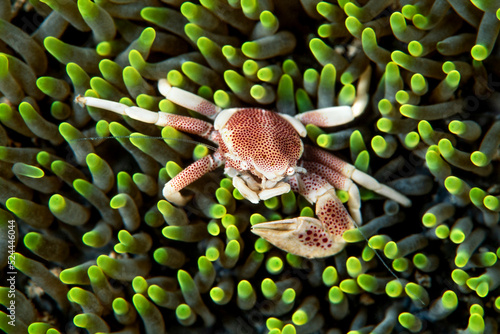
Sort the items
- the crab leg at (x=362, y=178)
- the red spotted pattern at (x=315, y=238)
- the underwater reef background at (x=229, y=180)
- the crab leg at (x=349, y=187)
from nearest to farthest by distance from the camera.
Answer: the underwater reef background at (x=229, y=180), the red spotted pattern at (x=315, y=238), the crab leg at (x=362, y=178), the crab leg at (x=349, y=187)

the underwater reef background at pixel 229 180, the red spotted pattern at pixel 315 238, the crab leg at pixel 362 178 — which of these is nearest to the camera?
the underwater reef background at pixel 229 180

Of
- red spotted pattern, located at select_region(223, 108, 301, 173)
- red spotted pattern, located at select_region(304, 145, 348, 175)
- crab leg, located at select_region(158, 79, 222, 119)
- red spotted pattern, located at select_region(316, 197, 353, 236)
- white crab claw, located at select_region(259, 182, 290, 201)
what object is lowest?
red spotted pattern, located at select_region(316, 197, 353, 236)

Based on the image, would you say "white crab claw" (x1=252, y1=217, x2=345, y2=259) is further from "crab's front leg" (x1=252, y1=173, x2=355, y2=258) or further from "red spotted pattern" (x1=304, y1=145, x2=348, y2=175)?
"red spotted pattern" (x1=304, y1=145, x2=348, y2=175)

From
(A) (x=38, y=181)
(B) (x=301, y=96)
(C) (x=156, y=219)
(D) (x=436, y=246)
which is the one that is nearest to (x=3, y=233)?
(A) (x=38, y=181)

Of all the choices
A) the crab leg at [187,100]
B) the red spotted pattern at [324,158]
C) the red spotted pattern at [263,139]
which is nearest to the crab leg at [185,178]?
the red spotted pattern at [263,139]

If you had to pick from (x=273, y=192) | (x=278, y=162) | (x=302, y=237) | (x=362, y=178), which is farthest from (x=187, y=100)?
(x=362, y=178)

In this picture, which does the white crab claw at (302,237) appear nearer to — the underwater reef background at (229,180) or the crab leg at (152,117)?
the underwater reef background at (229,180)

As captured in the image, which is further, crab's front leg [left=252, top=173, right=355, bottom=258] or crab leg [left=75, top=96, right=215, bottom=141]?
crab leg [left=75, top=96, right=215, bottom=141]

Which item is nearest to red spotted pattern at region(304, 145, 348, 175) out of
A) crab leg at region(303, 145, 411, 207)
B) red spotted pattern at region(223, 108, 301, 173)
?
crab leg at region(303, 145, 411, 207)
